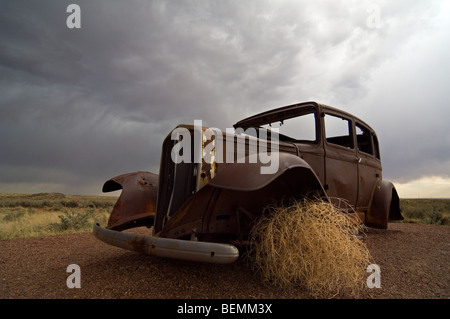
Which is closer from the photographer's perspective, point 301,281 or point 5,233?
point 301,281

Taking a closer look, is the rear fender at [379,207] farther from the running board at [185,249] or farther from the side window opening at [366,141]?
the running board at [185,249]

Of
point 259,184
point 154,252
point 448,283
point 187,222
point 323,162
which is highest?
point 323,162

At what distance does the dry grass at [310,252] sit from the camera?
275cm

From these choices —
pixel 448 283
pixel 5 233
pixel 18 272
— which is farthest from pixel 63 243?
pixel 448 283

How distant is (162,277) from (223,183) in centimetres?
140

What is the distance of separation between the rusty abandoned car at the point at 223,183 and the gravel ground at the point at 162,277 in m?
0.42

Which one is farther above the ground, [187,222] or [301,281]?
[187,222]

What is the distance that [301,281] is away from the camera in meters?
2.84

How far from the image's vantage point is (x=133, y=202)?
157 inches

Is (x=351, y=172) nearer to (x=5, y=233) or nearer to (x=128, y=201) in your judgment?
(x=128, y=201)
